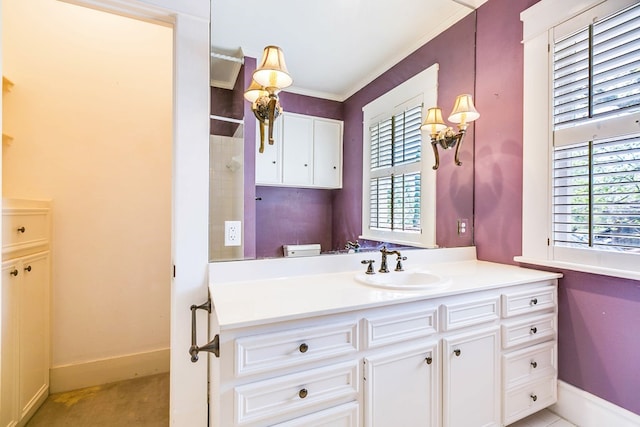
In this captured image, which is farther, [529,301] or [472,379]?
[529,301]

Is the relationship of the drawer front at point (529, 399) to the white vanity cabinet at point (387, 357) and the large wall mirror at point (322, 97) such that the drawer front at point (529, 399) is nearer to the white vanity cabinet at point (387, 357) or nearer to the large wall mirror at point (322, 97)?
the white vanity cabinet at point (387, 357)

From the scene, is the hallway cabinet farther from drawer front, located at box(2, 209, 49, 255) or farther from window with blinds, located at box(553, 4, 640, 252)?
window with blinds, located at box(553, 4, 640, 252)

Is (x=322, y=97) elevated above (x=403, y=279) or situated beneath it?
elevated above

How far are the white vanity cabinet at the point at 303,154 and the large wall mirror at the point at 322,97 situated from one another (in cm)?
1

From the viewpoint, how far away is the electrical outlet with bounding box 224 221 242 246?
1471 mm

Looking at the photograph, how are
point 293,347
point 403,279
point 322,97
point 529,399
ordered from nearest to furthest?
point 293,347 → point 529,399 → point 403,279 → point 322,97

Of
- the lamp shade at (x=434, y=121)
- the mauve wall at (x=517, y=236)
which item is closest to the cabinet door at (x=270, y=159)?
the lamp shade at (x=434, y=121)

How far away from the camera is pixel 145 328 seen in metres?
2.18

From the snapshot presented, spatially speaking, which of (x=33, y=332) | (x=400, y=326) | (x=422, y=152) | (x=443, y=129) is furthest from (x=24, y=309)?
(x=443, y=129)

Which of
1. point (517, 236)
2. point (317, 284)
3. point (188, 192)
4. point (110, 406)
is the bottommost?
point (110, 406)

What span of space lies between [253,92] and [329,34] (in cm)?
70

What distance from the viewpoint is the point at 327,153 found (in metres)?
1.84

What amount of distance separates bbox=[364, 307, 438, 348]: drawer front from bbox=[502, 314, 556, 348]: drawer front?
0.47m

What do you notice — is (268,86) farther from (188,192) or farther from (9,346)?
(9,346)
